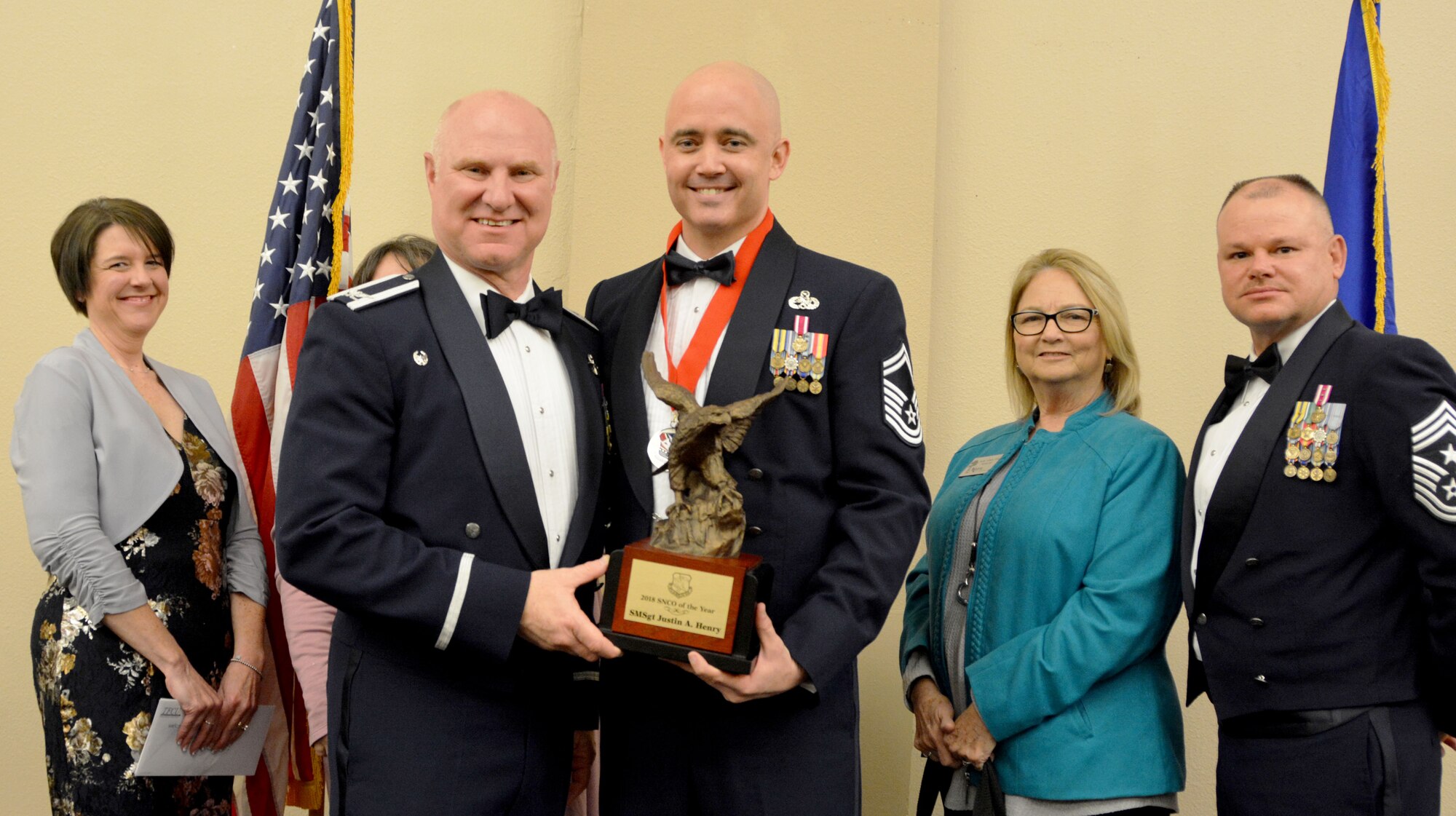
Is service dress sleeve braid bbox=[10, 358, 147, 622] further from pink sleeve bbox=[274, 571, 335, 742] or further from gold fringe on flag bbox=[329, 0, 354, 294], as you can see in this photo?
gold fringe on flag bbox=[329, 0, 354, 294]

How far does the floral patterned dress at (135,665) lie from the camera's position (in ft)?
7.43

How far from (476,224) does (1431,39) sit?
316 cm

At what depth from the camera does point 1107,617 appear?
7.22ft

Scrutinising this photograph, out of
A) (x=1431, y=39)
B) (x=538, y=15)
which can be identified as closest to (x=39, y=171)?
(x=538, y=15)

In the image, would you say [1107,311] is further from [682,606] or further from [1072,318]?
[682,606]

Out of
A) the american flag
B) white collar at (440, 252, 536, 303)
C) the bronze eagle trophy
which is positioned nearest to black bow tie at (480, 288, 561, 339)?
white collar at (440, 252, 536, 303)

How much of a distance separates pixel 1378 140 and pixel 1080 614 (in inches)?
66.0

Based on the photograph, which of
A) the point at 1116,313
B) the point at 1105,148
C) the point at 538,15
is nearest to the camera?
the point at 1116,313

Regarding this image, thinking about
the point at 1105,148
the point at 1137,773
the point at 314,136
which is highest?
the point at 1105,148

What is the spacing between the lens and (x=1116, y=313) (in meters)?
2.48

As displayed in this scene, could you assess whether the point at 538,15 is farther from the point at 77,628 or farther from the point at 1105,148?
the point at 77,628

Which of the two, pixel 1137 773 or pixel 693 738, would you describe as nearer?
pixel 693 738

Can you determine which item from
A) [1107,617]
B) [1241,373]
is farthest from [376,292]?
[1241,373]

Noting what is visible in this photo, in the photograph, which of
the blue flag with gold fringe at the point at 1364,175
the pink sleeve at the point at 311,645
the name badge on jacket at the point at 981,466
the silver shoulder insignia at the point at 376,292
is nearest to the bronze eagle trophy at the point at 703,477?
the silver shoulder insignia at the point at 376,292
